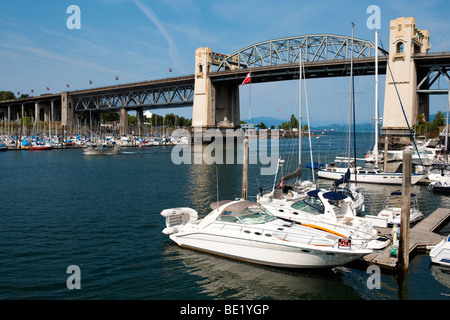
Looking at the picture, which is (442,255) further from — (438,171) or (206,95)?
(206,95)

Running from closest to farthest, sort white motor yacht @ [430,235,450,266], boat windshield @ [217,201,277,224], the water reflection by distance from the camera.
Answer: the water reflection < white motor yacht @ [430,235,450,266] < boat windshield @ [217,201,277,224]

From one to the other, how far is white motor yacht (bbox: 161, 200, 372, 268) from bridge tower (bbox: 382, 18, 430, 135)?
58.3m

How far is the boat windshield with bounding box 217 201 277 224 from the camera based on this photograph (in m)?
16.3

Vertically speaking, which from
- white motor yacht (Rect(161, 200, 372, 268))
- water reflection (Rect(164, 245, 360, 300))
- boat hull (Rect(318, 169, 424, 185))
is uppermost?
boat hull (Rect(318, 169, 424, 185))

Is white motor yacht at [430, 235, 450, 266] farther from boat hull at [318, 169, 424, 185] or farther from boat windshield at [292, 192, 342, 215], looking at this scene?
boat hull at [318, 169, 424, 185]

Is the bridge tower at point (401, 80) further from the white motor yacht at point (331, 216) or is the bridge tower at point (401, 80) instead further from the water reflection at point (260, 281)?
the water reflection at point (260, 281)

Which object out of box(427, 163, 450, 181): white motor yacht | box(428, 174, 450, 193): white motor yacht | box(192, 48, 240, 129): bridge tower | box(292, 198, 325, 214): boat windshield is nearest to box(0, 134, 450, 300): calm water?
box(292, 198, 325, 214): boat windshield

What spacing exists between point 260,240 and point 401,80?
63.5 m

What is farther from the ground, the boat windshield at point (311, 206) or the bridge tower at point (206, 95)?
the bridge tower at point (206, 95)

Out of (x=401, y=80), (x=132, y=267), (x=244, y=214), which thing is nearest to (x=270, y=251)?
(x=244, y=214)

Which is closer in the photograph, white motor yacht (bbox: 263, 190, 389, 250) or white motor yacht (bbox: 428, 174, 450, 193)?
white motor yacht (bbox: 263, 190, 389, 250)

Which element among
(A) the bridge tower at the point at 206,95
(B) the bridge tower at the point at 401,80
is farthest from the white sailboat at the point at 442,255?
(A) the bridge tower at the point at 206,95

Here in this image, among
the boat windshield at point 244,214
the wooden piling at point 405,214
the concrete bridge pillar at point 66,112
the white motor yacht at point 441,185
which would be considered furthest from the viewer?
the concrete bridge pillar at point 66,112

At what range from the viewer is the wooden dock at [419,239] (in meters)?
15.1
